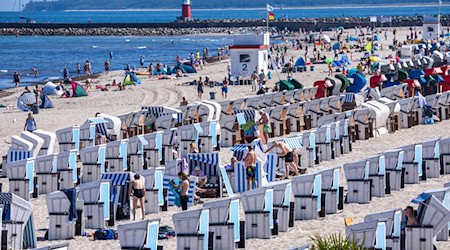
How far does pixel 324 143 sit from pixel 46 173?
6224 mm

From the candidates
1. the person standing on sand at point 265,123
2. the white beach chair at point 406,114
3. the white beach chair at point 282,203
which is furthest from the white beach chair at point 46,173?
the white beach chair at point 406,114

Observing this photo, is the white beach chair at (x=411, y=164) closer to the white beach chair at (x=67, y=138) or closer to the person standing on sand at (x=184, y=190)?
the person standing on sand at (x=184, y=190)

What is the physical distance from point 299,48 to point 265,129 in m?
50.4

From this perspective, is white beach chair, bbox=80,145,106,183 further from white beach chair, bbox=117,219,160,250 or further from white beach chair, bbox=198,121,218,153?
white beach chair, bbox=117,219,160,250

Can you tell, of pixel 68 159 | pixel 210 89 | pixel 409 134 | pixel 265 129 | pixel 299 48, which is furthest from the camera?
pixel 299 48

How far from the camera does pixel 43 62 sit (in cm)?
7656

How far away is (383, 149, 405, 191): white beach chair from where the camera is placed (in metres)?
19.6

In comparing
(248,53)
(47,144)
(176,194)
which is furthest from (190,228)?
(248,53)

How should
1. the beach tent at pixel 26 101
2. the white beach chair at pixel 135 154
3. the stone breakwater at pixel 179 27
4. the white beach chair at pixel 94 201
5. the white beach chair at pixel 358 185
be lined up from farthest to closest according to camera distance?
the stone breakwater at pixel 179 27 → the beach tent at pixel 26 101 → the white beach chair at pixel 135 154 → the white beach chair at pixel 358 185 → the white beach chair at pixel 94 201

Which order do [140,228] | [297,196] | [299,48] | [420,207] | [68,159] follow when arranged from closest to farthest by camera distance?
[140,228] → [420,207] → [297,196] → [68,159] → [299,48]

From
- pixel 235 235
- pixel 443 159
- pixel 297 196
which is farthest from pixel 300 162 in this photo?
pixel 235 235

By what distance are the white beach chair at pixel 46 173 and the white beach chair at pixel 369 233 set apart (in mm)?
6993

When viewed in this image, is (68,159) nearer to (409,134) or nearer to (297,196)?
(297,196)

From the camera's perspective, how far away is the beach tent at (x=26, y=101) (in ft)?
118
